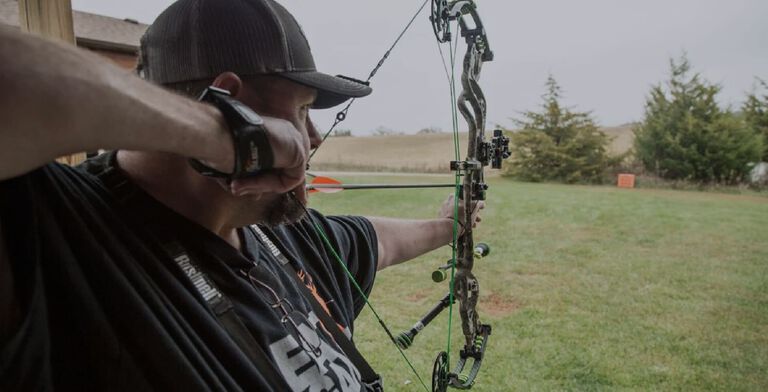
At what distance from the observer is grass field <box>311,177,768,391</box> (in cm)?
268

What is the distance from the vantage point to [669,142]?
1276 centimetres

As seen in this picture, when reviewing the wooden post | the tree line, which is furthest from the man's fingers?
the tree line

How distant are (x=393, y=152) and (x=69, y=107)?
1459 cm

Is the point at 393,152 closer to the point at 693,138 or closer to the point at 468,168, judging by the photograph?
the point at 693,138

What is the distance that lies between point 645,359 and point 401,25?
8.22ft

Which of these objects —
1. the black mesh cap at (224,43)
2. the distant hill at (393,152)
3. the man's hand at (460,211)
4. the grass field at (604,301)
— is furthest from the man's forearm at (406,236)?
the distant hill at (393,152)

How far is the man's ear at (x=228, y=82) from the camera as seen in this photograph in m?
0.64

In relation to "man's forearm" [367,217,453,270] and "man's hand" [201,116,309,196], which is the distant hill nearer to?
"man's forearm" [367,217,453,270]

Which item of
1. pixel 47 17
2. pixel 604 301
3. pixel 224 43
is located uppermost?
pixel 47 17

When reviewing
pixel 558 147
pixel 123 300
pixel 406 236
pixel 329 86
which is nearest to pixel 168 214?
pixel 123 300

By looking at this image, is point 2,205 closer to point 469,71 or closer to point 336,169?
point 469,71

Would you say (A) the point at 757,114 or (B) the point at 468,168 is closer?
(B) the point at 468,168

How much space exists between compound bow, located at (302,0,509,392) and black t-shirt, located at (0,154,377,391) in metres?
0.71

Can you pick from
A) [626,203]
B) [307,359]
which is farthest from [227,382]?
[626,203]
